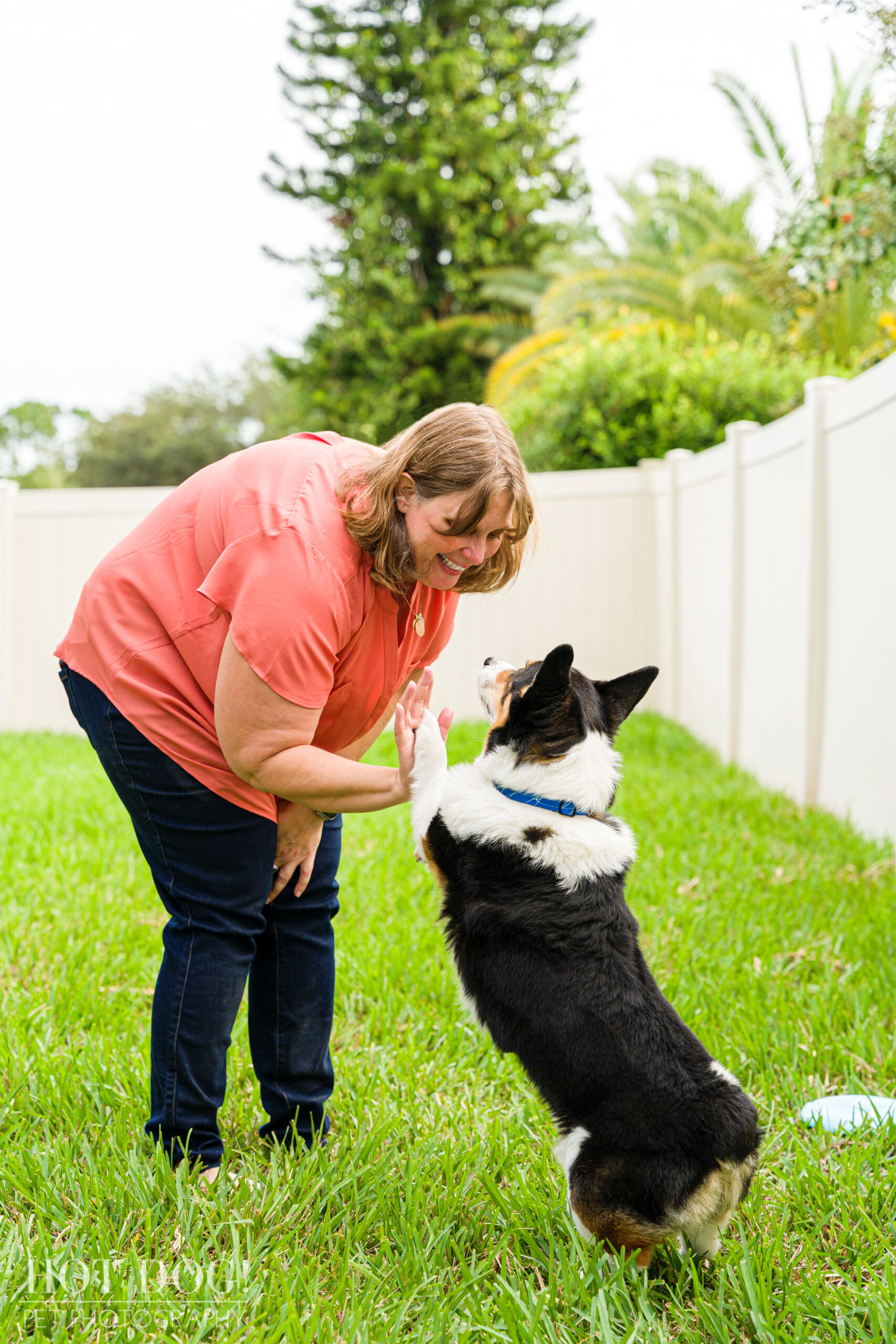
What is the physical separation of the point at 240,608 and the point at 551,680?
73 centimetres

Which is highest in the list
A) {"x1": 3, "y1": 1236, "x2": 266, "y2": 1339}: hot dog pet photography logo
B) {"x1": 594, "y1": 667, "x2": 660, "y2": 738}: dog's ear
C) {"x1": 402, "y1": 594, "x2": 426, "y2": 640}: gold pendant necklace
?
{"x1": 402, "y1": 594, "x2": 426, "y2": 640}: gold pendant necklace

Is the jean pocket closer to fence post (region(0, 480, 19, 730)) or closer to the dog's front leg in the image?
the dog's front leg

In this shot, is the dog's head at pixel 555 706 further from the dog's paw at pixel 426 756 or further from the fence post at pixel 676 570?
the fence post at pixel 676 570

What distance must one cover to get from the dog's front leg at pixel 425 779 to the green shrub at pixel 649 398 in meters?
7.55

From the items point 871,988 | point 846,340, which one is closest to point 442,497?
point 871,988

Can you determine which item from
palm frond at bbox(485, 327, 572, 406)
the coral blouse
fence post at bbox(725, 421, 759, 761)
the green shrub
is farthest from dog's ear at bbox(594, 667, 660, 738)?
palm frond at bbox(485, 327, 572, 406)

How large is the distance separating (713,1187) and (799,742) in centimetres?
411

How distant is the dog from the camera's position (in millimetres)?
2004

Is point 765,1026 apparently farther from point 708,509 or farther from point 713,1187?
point 708,509

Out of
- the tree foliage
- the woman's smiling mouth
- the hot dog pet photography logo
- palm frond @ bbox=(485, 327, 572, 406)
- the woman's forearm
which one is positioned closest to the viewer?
the hot dog pet photography logo

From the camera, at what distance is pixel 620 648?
9.05 metres

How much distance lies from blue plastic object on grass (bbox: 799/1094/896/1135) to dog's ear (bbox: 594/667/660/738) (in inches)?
44.8

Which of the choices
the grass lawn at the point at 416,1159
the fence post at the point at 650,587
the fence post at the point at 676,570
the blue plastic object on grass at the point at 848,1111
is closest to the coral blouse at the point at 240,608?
the grass lawn at the point at 416,1159

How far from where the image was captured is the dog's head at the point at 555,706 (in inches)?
91.6
